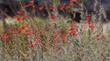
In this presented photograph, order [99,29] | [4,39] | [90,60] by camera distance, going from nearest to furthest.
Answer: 1. [90,60]
2. [99,29]
3. [4,39]

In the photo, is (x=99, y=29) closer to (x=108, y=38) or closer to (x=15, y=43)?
(x=108, y=38)

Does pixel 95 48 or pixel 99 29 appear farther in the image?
pixel 99 29

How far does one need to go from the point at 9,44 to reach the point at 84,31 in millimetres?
1312

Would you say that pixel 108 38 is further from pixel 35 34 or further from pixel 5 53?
pixel 5 53

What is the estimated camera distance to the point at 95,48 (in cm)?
541

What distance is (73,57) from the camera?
5289mm

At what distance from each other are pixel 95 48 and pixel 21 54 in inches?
43.3

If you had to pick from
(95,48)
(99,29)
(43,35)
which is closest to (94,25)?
(99,29)

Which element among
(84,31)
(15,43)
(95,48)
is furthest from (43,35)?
(95,48)

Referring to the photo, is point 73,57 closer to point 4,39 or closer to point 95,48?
point 95,48

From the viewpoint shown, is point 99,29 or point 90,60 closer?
point 90,60

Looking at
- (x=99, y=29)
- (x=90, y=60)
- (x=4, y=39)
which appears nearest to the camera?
(x=90, y=60)

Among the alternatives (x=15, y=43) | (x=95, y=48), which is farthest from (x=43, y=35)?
(x=95, y=48)

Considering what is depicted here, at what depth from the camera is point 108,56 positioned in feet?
17.2
